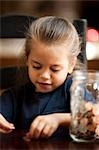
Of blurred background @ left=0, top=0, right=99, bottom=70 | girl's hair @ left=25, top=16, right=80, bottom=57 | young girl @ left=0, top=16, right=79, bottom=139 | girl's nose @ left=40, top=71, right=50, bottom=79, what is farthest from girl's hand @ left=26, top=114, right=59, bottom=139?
blurred background @ left=0, top=0, right=99, bottom=70

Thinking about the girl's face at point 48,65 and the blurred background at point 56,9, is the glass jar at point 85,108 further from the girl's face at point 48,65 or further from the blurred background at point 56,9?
the blurred background at point 56,9

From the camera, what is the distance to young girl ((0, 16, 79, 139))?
38.3 inches

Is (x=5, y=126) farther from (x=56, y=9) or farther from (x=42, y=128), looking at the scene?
(x=56, y=9)

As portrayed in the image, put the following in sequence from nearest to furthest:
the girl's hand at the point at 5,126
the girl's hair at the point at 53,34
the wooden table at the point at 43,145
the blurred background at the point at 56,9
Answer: the wooden table at the point at 43,145, the girl's hand at the point at 5,126, the girl's hair at the point at 53,34, the blurred background at the point at 56,9

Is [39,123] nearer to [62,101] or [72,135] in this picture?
[72,135]

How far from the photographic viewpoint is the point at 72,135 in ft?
2.83

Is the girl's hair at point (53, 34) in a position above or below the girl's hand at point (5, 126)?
above

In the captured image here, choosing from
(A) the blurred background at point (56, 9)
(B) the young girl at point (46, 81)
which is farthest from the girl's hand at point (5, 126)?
(A) the blurred background at point (56, 9)

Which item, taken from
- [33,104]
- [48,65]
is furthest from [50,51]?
[33,104]

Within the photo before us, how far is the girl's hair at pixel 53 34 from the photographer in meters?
1.03

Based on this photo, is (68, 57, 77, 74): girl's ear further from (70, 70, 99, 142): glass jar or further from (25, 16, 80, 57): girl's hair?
(70, 70, 99, 142): glass jar

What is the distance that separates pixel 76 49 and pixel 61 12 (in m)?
2.68

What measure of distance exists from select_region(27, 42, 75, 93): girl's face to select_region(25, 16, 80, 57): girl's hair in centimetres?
2

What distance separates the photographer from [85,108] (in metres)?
0.85
